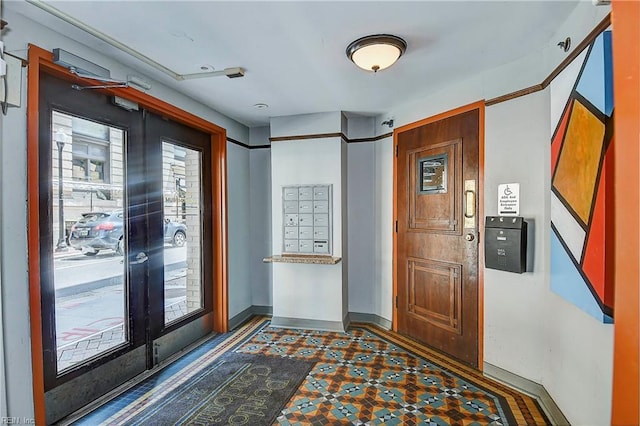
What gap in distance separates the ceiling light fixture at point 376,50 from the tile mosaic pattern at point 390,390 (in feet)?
7.86

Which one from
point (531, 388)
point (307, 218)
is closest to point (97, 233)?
point (307, 218)

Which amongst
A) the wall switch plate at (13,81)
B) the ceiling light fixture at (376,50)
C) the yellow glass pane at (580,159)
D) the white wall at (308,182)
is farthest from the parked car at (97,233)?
the yellow glass pane at (580,159)

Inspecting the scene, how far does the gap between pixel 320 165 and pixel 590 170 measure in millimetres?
2554

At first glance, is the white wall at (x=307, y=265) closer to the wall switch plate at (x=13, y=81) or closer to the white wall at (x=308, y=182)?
the white wall at (x=308, y=182)

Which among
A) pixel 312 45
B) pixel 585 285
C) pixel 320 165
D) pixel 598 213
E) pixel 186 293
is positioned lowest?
pixel 186 293

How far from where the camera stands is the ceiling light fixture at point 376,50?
206 cm

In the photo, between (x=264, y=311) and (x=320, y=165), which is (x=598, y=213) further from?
(x=264, y=311)

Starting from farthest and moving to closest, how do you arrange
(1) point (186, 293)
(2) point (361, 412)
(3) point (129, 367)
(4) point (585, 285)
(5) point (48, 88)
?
(1) point (186, 293)
(3) point (129, 367)
(2) point (361, 412)
(5) point (48, 88)
(4) point (585, 285)

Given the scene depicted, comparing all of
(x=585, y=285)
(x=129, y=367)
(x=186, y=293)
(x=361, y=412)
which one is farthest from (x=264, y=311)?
(x=585, y=285)

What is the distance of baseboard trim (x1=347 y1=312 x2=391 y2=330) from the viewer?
3.73 metres

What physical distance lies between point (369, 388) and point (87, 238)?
7.81ft

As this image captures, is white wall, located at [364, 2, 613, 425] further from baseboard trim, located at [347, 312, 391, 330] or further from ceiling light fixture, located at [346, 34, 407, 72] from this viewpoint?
baseboard trim, located at [347, 312, 391, 330]

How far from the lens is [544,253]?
2.22 meters

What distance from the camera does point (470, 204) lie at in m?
2.73
